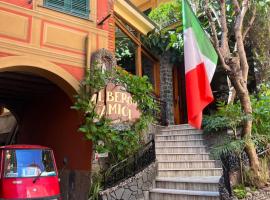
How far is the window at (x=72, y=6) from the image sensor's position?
Answer: 8166 millimetres

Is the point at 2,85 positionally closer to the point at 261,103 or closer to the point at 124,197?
the point at 124,197

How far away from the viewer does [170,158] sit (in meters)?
9.20

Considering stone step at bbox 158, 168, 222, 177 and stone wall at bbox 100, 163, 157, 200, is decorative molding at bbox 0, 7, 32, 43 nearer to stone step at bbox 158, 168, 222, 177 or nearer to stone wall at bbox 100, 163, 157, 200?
stone wall at bbox 100, 163, 157, 200

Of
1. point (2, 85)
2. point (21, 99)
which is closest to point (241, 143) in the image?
point (2, 85)

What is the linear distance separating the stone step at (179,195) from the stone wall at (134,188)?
8.7 inches

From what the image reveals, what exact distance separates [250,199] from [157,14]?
10.2 m

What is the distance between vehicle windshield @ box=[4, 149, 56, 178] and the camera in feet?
20.4

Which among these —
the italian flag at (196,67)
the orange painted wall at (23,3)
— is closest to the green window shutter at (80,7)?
the orange painted wall at (23,3)

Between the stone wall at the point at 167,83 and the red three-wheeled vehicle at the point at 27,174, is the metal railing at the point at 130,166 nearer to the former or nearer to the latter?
the red three-wheeled vehicle at the point at 27,174

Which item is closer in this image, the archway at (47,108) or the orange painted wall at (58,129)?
the archway at (47,108)

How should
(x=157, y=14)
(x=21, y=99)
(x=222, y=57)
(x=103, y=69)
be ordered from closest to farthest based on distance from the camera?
1. (x=222, y=57)
2. (x=103, y=69)
3. (x=21, y=99)
4. (x=157, y=14)

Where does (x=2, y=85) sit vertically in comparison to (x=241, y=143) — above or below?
above

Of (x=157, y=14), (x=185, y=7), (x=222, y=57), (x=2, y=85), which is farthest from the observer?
(x=157, y=14)

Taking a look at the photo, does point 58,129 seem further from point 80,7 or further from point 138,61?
point 138,61
